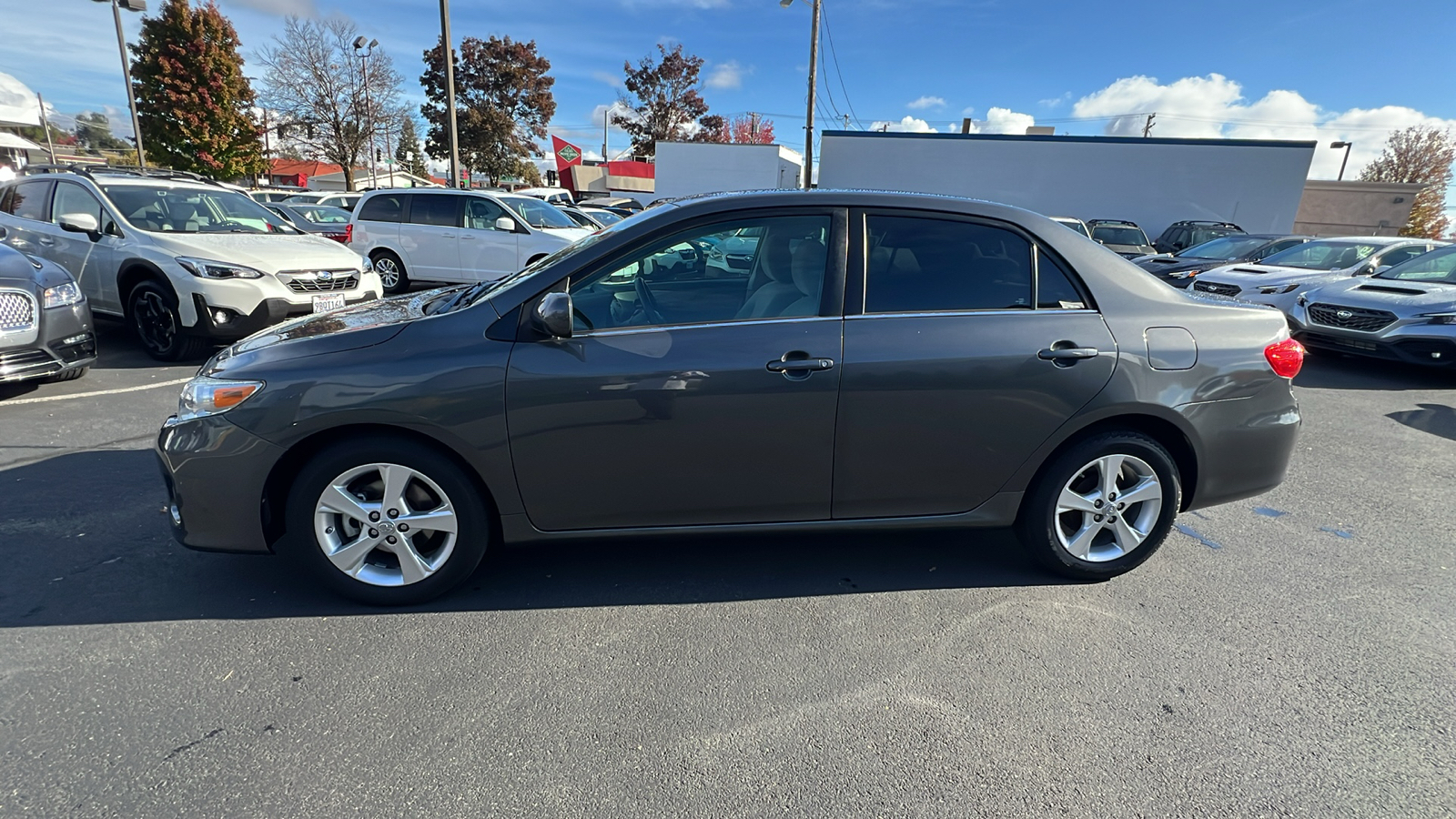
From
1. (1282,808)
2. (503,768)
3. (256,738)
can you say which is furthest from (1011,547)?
(256,738)

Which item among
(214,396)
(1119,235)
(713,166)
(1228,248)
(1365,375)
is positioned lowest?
(1365,375)

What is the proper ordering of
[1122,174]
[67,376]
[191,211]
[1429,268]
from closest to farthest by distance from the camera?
1. [67,376]
2. [191,211]
3. [1429,268]
4. [1122,174]

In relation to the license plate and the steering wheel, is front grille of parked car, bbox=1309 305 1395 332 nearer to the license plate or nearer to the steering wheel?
the steering wheel

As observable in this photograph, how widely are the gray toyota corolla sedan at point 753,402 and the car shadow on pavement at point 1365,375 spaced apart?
5738 mm

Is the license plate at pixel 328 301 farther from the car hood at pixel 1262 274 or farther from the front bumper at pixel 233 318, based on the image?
the car hood at pixel 1262 274

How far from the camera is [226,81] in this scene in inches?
1200

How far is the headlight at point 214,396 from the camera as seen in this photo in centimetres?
276

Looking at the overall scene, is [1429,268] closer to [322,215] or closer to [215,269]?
[215,269]

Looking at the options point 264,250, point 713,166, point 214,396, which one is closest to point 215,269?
point 264,250

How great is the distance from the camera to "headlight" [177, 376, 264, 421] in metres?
2.76

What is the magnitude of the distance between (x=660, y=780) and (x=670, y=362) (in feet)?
4.70

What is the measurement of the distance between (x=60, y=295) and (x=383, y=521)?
500cm

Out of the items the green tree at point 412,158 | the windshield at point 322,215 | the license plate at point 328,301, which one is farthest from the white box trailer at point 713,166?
the green tree at point 412,158

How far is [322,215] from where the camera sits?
1962 cm
